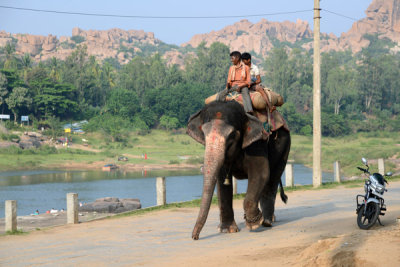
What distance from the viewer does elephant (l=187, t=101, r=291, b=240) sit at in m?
9.05

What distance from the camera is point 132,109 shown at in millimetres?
95938

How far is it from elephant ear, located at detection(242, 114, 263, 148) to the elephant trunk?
675mm

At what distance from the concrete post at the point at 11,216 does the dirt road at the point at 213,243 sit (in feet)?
2.74

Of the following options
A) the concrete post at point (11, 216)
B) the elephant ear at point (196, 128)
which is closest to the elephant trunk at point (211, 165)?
the elephant ear at point (196, 128)

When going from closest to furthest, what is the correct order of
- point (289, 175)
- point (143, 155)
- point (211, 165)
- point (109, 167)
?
point (211, 165) → point (289, 175) → point (109, 167) → point (143, 155)

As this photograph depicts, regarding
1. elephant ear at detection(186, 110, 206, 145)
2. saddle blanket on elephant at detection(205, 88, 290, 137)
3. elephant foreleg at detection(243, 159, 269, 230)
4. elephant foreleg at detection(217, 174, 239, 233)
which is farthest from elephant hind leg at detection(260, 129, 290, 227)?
elephant ear at detection(186, 110, 206, 145)

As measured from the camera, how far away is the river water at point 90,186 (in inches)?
1668

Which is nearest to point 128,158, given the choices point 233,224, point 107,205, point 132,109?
point 132,109

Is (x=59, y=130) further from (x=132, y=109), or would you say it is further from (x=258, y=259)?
(x=258, y=259)

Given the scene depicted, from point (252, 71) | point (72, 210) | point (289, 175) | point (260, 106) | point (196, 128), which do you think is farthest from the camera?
point (289, 175)

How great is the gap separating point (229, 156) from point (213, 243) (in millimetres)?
1440

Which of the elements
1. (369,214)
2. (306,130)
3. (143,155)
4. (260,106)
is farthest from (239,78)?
(306,130)

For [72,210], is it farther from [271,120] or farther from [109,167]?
[109,167]

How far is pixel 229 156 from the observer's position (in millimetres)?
9445
